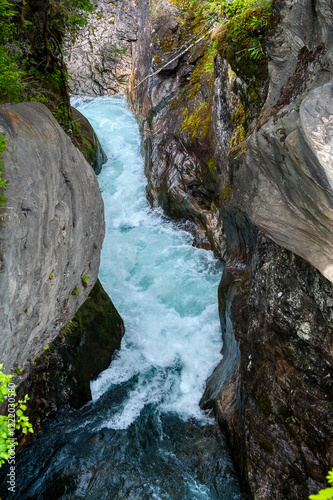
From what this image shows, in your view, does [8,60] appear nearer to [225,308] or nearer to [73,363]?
[73,363]

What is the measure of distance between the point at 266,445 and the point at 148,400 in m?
2.80

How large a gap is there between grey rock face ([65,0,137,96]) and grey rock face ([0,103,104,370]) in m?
18.5

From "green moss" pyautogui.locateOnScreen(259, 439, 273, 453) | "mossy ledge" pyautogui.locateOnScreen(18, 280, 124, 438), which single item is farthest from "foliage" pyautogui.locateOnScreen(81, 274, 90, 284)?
"green moss" pyautogui.locateOnScreen(259, 439, 273, 453)

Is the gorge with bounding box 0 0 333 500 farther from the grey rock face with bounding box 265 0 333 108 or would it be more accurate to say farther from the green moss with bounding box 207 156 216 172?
the green moss with bounding box 207 156 216 172

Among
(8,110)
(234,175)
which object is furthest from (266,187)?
(8,110)

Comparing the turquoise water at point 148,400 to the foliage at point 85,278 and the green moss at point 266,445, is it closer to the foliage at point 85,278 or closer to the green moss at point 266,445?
the green moss at point 266,445

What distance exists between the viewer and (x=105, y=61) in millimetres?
21781

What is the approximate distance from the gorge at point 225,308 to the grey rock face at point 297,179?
0.02 m

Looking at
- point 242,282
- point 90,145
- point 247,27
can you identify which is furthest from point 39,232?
point 90,145

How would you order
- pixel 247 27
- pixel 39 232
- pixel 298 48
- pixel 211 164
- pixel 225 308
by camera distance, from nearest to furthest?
pixel 39 232, pixel 298 48, pixel 247 27, pixel 225 308, pixel 211 164

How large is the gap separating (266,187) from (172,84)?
9.47 metres

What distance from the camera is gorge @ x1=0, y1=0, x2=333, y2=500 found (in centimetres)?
409

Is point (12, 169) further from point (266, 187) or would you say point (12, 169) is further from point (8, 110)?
point (266, 187)

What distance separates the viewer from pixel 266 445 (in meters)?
5.10
